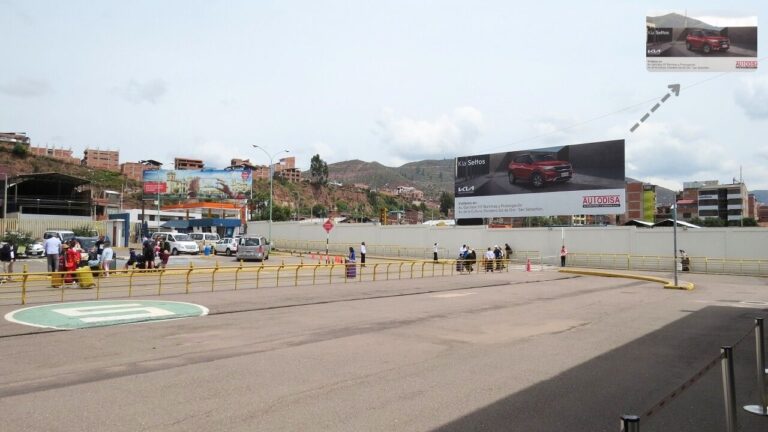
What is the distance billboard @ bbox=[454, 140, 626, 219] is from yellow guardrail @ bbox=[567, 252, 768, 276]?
24.2 feet

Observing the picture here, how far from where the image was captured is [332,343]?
10.4 metres

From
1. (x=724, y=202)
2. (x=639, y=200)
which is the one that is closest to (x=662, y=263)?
(x=724, y=202)

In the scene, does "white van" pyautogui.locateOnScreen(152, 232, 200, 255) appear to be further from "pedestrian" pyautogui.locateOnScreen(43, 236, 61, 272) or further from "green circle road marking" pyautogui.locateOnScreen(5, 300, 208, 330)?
"green circle road marking" pyautogui.locateOnScreen(5, 300, 208, 330)

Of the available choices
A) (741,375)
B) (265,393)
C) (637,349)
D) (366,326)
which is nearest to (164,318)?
(366,326)

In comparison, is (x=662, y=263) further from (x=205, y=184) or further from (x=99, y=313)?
(x=205, y=184)

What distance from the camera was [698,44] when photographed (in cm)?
1716

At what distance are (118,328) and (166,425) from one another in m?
6.77

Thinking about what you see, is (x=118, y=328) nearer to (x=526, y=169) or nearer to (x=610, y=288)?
(x=610, y=288)

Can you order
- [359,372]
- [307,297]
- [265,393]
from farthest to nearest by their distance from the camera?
[307,297]
[359,372]
[265,393]

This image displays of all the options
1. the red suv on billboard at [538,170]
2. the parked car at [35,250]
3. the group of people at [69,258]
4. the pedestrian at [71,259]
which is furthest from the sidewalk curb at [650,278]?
the parked car at [35,250]

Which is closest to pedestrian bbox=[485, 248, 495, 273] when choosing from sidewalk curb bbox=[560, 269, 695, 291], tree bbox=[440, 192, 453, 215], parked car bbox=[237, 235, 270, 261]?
sidewalk curb bbox=[560, 269, 695, 291]

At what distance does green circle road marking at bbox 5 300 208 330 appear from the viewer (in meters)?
12.1

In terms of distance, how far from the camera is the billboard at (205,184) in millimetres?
101875

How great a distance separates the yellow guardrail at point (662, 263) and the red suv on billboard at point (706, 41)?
73.7ft
